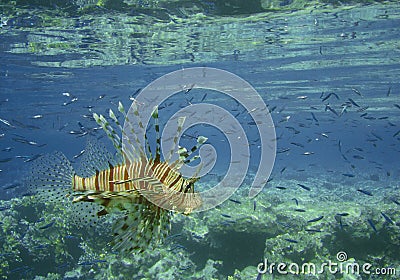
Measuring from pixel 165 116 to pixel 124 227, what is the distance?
42.9 metres

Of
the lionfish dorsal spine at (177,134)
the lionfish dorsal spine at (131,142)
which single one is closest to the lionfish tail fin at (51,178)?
the lionfish dorsal spine at (131,142)

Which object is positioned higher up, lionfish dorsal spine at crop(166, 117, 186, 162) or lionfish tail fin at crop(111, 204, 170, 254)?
lionfish dorsal spine at crop(166, 117, 186, 162)

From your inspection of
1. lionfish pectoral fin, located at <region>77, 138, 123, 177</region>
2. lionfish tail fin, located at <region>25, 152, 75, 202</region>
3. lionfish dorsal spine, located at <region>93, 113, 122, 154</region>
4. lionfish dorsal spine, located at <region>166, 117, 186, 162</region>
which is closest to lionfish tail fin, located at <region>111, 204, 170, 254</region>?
lionfish dorsal spine, located at <region>166, 117, 186, 162</region>

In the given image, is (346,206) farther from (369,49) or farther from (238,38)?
(369,49)

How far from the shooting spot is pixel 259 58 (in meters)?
18.8

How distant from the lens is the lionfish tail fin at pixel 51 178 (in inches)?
125

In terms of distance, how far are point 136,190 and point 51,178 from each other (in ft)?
4.52

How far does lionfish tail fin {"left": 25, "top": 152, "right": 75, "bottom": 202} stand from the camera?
3.19m

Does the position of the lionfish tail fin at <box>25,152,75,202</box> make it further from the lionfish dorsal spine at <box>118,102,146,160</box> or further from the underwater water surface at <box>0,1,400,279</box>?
the lionfish dorsal spine at <box>118,102,146,160</box>

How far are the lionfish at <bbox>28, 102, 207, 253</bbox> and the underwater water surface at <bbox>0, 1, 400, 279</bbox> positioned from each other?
0.21 m

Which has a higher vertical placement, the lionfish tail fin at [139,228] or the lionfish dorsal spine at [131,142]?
the lionfish dorsal spine at [131,142]

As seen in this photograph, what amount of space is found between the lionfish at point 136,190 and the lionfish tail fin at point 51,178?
1 centimetres

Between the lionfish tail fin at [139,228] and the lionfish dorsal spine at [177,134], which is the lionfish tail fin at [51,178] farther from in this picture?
the lionfish dorsal spine at [177,134]

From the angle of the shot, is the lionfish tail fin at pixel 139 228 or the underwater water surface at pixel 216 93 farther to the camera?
the underwater water surface at pixel 216 93
